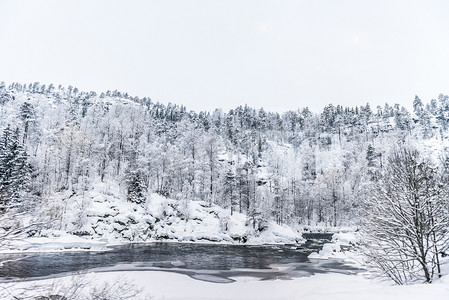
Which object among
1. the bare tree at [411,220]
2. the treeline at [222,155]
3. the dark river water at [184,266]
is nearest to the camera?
the bare tree at [411,220]

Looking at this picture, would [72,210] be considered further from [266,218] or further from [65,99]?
[65,99]

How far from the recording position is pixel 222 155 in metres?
119

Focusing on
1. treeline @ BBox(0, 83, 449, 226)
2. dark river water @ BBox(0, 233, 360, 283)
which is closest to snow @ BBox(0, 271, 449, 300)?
dark river water @ BBox(0, 233, 360, 283)

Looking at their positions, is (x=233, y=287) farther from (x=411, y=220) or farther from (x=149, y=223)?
(x=149, y=223)

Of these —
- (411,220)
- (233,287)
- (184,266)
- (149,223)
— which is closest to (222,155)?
(149,223)

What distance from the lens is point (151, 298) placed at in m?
14.7

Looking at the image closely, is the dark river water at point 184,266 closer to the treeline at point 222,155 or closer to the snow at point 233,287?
the snow at point 233,287

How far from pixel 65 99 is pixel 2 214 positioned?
692 ft

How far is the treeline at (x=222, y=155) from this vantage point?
58125mm

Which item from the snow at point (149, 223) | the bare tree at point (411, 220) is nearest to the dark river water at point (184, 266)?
the bare tree at point (411, 220)

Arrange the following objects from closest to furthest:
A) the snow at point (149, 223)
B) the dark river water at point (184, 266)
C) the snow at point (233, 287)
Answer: the snow at point (233, 287) < the dark river water at point (184, 266) < the snow at point (149, 223)

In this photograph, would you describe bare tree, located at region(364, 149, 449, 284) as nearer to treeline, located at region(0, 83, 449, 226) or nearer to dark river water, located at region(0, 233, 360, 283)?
dark river water, located at region(0, 233, 360, 283)

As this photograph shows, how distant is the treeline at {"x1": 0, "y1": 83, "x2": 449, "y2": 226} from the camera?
58.1 metres

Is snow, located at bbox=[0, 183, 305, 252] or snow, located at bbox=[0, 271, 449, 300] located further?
snow, located at bbox=[0, 183, 305, 252]
